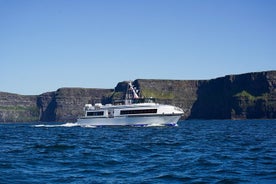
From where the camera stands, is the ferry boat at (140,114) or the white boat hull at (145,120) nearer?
the ferry boat at (140,114)

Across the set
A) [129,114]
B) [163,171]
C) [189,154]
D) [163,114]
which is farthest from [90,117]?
[163,171]

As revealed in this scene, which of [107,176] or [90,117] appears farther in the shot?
[90,117]

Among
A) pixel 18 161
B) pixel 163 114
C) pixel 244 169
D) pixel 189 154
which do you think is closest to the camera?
pixel 244 169

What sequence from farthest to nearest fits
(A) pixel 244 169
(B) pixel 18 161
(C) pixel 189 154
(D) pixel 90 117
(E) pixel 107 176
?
(D) pixel 90 117
(C) pixel 189 154
(B) pixel 18 161
(A) pixel 244 169
(E) pixel 107 176

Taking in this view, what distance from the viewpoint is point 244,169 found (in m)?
21.5

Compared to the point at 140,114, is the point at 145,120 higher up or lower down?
lower down

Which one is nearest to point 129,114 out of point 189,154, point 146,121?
point 146,121

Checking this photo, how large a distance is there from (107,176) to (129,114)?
68.1 m

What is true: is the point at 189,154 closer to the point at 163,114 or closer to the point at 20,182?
the point at 20,182

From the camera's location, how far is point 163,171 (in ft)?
69.4

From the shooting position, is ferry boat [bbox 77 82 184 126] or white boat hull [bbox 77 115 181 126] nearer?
ferry boat [bbox 77 82 184 126]

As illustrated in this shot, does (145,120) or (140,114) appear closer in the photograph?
(145,120)

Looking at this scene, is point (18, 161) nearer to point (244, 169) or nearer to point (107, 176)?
point (107, 176)

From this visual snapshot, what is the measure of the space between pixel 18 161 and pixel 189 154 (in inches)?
458
